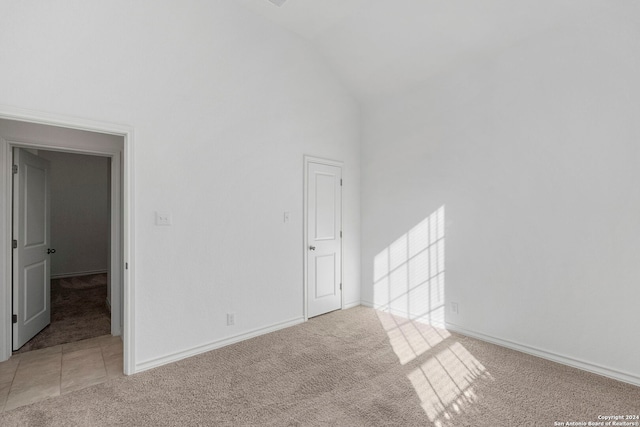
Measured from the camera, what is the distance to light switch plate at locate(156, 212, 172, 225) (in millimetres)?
2895

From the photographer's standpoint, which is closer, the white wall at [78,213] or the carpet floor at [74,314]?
the carpet floor at [74,314]

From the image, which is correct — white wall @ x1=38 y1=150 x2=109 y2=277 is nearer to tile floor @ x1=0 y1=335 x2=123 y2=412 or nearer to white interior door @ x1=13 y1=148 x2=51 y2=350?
white interior door @ x1=13 y1=148 x2=51 y2=350

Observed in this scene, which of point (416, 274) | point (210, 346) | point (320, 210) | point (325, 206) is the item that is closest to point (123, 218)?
point (210, 346)

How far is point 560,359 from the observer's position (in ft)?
9.69

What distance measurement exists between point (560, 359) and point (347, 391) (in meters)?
2.09

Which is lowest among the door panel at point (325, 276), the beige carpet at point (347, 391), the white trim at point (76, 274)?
the beige carpet at point (347, 391)

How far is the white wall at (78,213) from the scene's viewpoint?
679 centimetres

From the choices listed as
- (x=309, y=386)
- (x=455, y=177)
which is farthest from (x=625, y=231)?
(x=309, y=386)

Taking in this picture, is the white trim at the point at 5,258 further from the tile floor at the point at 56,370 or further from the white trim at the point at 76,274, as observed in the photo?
the white trim at the point at 76,274

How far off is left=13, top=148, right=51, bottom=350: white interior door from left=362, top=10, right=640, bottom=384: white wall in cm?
429

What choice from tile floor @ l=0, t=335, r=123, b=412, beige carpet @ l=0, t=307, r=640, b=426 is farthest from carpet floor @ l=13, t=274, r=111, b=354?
beige carpet @ l=0, t=307, r=640, b=426

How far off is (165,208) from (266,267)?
1299 mm

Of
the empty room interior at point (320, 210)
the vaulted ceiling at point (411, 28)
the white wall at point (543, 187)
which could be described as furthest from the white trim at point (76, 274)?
the white wall at point (543, 187)

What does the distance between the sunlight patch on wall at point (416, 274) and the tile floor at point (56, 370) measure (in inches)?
127
